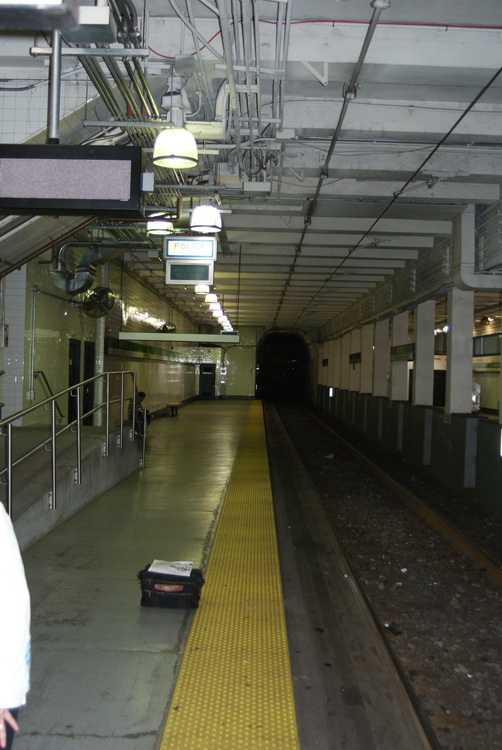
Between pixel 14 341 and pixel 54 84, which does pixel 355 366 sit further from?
pixel 54 84

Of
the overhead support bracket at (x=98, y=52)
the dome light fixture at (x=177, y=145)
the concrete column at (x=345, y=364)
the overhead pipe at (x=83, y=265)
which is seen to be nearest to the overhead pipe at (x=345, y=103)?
the dome light fixture at (x=177, y=145)

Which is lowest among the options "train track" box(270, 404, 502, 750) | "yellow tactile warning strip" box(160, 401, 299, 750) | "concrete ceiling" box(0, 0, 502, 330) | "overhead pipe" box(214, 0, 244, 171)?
"train track" box(270, 404, 502, 750)

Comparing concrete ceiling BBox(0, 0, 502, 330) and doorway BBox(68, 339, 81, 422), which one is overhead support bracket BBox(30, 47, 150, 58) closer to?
concrete ceiling BBox(0, 0, 502, 330)

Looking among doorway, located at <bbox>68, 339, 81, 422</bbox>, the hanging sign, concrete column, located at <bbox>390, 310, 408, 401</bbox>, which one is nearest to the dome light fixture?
the hanging sign

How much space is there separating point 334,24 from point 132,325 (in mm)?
12710

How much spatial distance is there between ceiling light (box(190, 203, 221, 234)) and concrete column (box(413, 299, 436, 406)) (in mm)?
6918

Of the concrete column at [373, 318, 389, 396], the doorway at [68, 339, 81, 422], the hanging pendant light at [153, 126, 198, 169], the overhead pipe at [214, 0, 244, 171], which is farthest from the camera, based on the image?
the concrete column at [373, 318, 389, 396]

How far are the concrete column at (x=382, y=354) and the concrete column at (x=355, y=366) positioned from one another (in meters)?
3.49

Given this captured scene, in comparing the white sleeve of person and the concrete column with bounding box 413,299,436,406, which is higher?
the concrete column with bounding box 413,299,436,406

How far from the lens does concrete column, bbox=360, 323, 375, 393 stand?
20547mm

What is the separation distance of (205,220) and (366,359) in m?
13.9

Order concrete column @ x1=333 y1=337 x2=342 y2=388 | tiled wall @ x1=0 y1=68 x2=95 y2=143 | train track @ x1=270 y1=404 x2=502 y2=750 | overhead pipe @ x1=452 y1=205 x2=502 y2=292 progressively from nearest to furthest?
train track @ x1=270 y1=404 x2=502 y2=750
tiled wall @ x1=0 y1=68 x2=95 y2=143
overhead pipe @ x1=452 y1=205 x2=502 y2=292
concrete column @ x1=333 y1=337 x2=342 y2=388

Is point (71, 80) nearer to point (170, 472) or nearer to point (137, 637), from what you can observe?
point (137, 637)

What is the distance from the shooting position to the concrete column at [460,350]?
1094 centimetres
